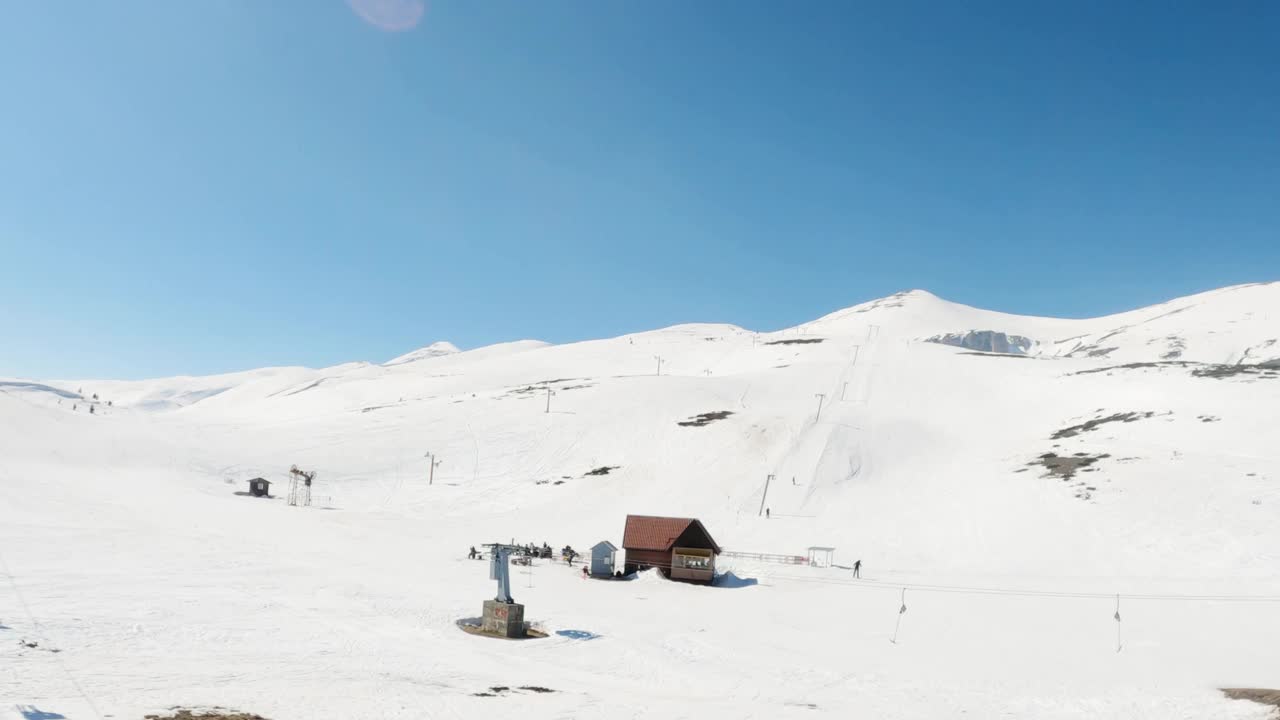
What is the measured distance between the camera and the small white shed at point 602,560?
4875 centimetres

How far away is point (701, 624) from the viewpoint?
33344 mm

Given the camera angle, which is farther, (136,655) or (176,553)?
(176,553)

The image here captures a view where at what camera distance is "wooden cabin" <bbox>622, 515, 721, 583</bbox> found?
48938 millimetres

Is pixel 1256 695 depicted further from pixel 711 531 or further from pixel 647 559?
pixel 711 531

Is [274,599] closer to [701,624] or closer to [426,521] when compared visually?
[701,624]

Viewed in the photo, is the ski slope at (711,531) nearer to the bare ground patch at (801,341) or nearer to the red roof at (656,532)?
the red roof at (656,532)

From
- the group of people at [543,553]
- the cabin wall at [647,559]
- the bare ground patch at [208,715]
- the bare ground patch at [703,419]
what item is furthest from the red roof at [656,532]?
the bare ground patch at [703,419]

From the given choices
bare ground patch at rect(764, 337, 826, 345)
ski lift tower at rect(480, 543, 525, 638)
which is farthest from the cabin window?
bare ground patch at rect(764, 337, 826, 345)

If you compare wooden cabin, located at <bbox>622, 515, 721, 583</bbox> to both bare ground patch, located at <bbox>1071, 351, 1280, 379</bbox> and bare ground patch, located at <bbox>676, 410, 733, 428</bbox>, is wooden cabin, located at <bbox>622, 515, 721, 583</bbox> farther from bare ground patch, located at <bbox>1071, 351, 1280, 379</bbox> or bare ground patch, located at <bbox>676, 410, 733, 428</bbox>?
bare ground patch, located at <bbox>1071, 351, 1280, 379</bbox>

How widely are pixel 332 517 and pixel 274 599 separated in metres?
34.1

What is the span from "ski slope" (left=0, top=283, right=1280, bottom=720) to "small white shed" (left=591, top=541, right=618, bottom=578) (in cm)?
256

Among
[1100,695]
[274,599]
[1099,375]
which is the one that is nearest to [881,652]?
[1100,695]

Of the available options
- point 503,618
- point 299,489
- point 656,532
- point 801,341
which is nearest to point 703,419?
point 656,532

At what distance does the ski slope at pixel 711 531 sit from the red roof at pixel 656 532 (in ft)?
10.6
